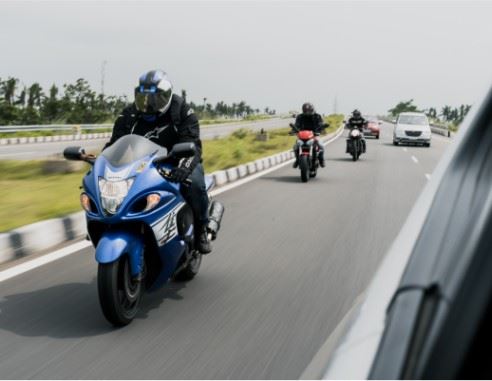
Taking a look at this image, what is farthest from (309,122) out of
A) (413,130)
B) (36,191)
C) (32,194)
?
(413,130)

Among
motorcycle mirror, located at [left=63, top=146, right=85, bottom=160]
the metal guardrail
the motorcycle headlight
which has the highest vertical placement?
motorcycle mirror, located at [left=63, top=146, right=85, bottom=160]

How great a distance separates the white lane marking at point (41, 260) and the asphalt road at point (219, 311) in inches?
4.7

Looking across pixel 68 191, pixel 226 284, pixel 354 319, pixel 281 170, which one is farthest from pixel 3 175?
pixel 354 319

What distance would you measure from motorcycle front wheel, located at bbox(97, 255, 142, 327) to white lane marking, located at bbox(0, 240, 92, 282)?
1.55 metres

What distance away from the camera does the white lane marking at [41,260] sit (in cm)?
593

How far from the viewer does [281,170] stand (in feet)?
59.3

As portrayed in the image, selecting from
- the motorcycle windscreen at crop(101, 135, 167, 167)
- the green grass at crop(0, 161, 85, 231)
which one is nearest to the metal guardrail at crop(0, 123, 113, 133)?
the green grass at crop(0, 161, 85, 231)

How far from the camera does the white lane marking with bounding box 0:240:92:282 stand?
5.93 metres

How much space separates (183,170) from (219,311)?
3.31 ft

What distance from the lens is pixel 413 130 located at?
33.2m

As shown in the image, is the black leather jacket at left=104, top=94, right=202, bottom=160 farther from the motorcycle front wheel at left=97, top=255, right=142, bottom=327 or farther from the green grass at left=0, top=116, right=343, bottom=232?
the green grass at left=0, top=116, right=343, bottom=232

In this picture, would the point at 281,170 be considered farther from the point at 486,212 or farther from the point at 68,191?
the point at 486,212

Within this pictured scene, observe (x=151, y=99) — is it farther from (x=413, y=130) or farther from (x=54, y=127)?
(x=54, y=127)

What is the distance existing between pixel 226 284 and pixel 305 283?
644 mm
